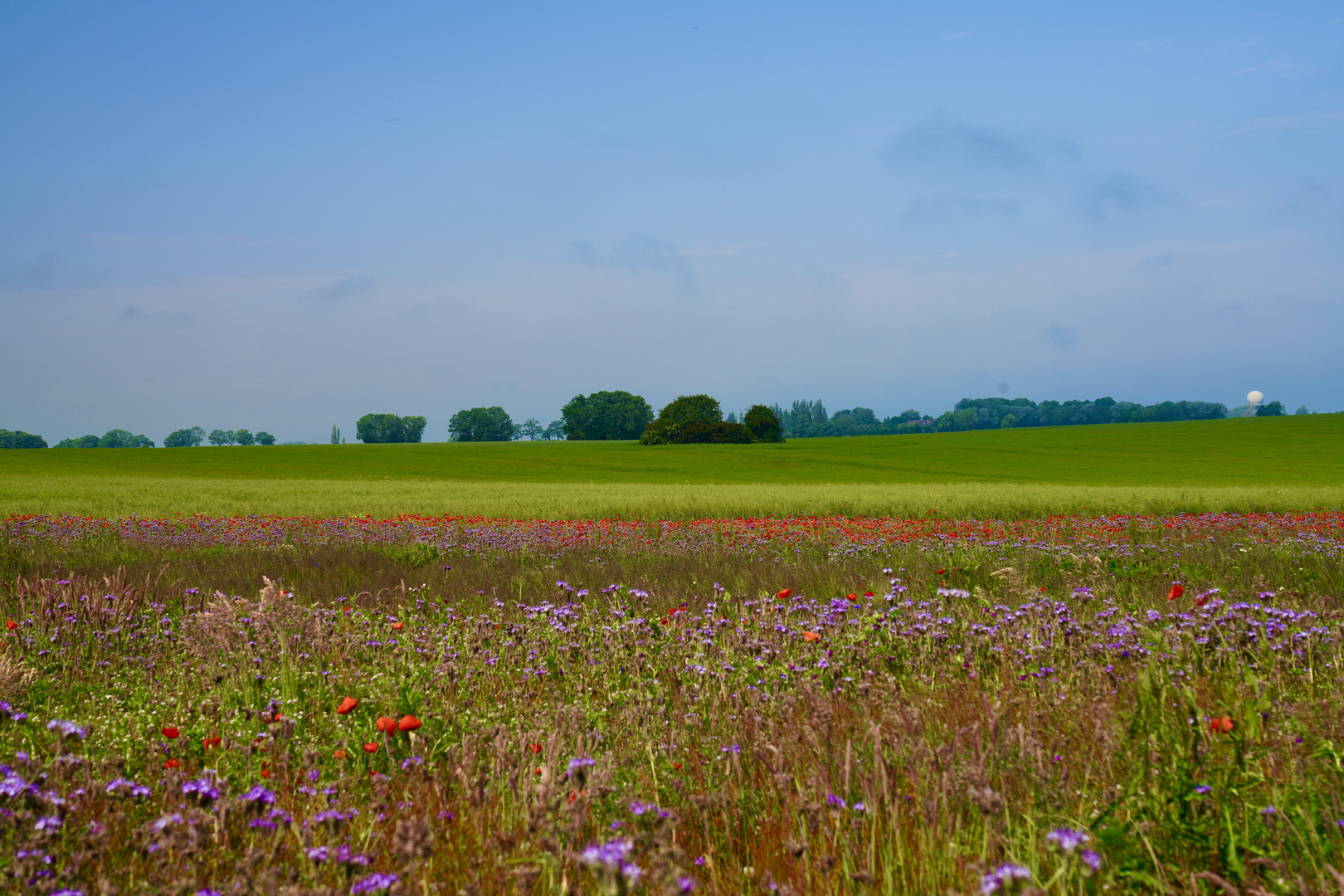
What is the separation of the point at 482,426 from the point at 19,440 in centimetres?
7303

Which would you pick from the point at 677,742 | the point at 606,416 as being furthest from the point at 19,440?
the point at 677,742

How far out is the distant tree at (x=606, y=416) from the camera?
12644 cm

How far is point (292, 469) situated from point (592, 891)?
193 ft

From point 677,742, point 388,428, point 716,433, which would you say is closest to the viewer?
point 677,742

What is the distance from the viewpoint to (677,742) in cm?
303

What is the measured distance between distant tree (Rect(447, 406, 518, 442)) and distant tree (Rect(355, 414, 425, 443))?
784 cm

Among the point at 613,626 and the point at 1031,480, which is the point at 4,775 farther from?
the point at 1031,480

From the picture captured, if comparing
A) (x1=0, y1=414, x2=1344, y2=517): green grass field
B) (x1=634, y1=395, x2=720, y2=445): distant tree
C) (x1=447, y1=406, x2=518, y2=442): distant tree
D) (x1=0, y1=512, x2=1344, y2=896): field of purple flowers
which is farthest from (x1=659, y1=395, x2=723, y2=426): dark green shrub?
(x1=0, y1=512, x2=1344, y2=896): field of purple flowers

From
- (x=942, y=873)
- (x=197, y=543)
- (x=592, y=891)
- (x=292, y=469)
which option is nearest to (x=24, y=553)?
(x=197, y=543)

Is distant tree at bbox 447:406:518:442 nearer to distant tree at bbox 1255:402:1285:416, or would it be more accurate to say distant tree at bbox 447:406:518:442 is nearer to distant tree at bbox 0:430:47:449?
distant tree at bbox 0:430:47:449

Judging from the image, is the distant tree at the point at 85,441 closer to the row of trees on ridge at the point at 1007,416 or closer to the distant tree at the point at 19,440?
the distant tree at the point at 19,440

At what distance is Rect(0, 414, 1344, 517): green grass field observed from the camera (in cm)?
2042

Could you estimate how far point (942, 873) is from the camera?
1888 mm

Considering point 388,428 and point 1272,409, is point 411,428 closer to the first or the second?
point 388,428
